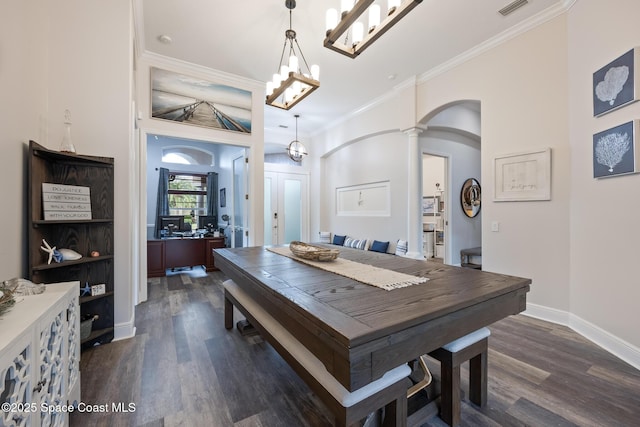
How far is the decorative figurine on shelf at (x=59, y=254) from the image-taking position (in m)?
1.90

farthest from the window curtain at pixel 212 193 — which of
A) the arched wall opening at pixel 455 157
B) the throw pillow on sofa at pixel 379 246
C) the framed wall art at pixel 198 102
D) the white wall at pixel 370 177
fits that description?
the arched wall opening at pixel 455 157

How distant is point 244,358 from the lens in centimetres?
206

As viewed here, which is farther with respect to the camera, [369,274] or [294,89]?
[294,89]

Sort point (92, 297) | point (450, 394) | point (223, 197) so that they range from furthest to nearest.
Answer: point (223, 197), point (92, 297), point (450, 394)

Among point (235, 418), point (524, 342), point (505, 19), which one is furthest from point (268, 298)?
point (505, 19)

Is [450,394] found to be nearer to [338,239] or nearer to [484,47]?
[484,47]

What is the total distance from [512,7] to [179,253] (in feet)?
18.9

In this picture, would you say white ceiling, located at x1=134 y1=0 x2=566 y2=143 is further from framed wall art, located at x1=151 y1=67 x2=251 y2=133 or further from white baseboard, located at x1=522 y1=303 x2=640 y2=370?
white baseboard, located at x1=522 y1=303 x2=640 y2=370

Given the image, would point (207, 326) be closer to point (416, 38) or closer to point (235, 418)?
point (235, 418)

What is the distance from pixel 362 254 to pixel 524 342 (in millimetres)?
1611

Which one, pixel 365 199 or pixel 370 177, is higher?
pixel 370 177

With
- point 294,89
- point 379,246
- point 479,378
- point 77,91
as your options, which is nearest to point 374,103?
point 294,89

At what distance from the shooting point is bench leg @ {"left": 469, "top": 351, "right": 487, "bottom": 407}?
1.53 m

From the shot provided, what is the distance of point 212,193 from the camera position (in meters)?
6.37
